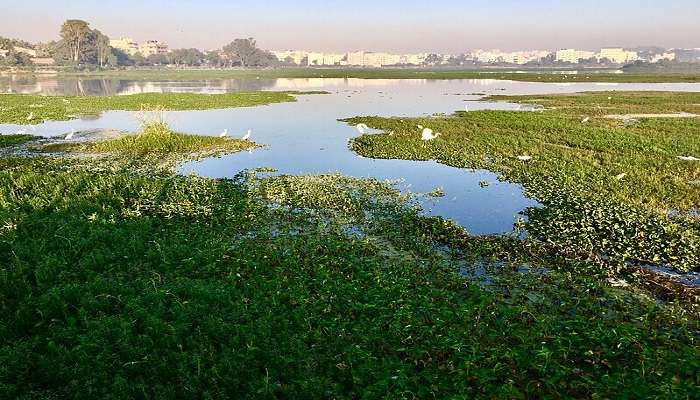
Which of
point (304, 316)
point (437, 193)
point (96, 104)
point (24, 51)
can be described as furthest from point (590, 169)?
point (24, 51)

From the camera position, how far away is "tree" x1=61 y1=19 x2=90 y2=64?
142m

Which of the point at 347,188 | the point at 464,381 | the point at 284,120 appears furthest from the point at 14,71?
the point at 464,381

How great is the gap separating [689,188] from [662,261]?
6.34 meters

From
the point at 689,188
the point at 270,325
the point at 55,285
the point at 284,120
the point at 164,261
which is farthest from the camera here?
the point at 284,120

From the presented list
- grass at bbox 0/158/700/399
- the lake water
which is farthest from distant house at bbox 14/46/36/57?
grass at bbox 0/158/700/399

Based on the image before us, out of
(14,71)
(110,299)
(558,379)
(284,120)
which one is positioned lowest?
(558,379)

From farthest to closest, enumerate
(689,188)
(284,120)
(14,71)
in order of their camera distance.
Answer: (14,71), (284,120), (689,188)

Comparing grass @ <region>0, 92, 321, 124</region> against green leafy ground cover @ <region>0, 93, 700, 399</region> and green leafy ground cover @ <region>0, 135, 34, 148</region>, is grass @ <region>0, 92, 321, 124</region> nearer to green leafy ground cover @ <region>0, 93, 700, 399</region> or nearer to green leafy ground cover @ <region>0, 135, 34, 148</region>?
green leafy ground cover @ <region>0, 135, 34, 148</region>

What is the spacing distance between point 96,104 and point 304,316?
4152 centimetres

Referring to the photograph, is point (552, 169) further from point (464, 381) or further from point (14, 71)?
point (14, 71)

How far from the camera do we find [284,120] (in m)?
31.4

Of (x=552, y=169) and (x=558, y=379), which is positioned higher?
(x=552, y=169)

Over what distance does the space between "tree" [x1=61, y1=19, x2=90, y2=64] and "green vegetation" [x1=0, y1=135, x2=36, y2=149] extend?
487 ft

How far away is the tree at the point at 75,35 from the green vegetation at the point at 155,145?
15214 cm
